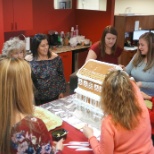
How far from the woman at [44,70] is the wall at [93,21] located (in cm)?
256

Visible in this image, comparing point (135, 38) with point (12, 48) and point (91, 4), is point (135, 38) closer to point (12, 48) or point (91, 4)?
point (91, 4)

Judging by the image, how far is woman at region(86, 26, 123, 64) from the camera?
2721 millimetres

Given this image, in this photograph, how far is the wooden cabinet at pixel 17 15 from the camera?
142 inches

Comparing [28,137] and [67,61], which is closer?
[28,137]

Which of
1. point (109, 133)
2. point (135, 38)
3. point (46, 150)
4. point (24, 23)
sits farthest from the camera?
point (135, 38)

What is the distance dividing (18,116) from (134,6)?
515 centimetres

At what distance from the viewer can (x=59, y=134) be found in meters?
1.56

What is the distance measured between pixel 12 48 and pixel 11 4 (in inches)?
67.1

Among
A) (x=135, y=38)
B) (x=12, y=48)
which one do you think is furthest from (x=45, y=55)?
(x=135, y=38)

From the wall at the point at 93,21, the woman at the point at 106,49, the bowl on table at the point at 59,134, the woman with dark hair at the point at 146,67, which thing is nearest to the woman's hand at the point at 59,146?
the bowl on table at the point at 59,134

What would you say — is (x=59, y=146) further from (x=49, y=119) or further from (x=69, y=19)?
(x=69, y=19)

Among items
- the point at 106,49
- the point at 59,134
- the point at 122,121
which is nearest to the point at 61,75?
the point at 106,49

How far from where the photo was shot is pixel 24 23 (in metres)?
3.84

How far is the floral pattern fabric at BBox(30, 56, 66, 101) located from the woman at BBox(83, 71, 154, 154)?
1075mm
